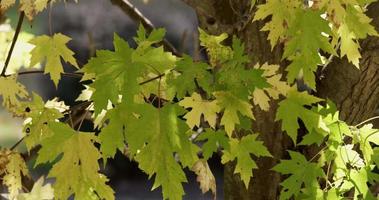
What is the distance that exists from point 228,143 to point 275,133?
0.53 m

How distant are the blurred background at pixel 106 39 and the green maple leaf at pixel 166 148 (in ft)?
8.38

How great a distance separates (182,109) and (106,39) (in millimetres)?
2810

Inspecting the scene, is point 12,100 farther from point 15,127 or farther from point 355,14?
point 15,127

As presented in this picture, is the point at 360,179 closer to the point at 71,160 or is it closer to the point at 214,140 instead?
the point at 214,140

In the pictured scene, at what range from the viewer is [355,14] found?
4.47 ft

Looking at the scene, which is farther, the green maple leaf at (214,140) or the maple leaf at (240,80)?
the green maple leaf at (214,140)

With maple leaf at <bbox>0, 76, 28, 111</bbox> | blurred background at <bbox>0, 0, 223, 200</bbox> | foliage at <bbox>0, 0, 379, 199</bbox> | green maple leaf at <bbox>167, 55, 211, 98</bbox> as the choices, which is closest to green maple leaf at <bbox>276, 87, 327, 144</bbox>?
foliage at <bbox>0, 0, 379, 199</bbox>

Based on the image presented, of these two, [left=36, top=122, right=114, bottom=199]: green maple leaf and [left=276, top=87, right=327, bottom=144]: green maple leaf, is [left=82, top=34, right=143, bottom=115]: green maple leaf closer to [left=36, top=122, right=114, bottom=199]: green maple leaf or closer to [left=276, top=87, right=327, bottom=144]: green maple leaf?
[left=36, top=122, right=114, bottom=199]: green maple leaf

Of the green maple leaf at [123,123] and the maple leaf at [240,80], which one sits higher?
the maple leaf at [240,80]

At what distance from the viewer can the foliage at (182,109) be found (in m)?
1.05

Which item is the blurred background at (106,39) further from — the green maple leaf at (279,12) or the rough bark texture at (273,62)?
the green maple leaf at (279,12)

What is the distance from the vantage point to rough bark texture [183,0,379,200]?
5.64 feet

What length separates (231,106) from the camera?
4.00 feet

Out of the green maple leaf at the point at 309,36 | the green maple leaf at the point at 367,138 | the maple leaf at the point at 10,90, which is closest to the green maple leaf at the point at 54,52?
the maple leaf at the point at 10,90
